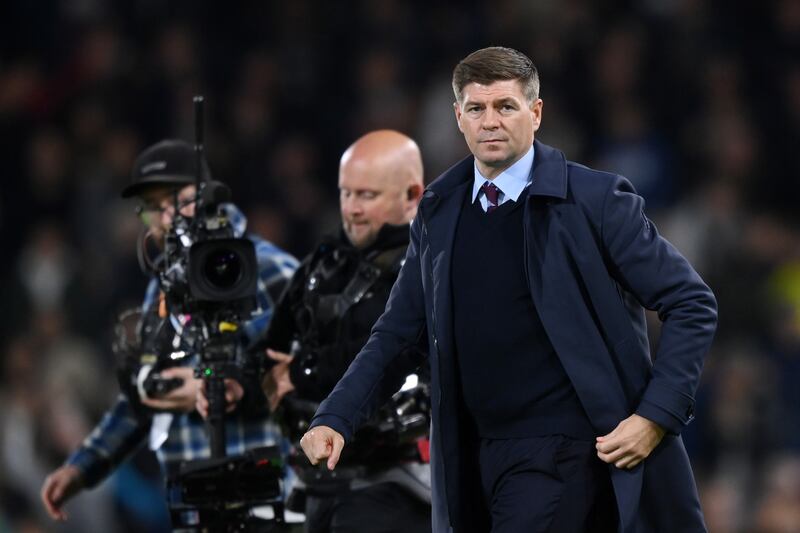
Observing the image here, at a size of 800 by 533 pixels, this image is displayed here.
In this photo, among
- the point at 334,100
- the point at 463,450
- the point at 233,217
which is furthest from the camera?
the point at 334,100

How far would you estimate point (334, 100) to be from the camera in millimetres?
9531

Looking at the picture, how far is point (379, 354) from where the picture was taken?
3.81m

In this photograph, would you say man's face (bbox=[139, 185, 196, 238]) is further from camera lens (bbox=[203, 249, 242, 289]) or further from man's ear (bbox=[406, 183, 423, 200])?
man's ear (bbox=[406, 183, 423, 200])

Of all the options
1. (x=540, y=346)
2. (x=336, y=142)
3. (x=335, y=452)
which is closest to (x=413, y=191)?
(x=540, y=346)

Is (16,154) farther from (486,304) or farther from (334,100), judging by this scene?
(486,304)

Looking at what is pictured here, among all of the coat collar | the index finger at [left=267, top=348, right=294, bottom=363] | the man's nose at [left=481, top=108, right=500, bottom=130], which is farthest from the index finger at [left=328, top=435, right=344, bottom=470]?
the index finger at [left=267, top=348, right=294, bottom=363]

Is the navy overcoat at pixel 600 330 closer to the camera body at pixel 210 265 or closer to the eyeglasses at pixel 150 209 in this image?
the camera body at pixel 210 265

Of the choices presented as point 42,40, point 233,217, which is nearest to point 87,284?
point 42,40

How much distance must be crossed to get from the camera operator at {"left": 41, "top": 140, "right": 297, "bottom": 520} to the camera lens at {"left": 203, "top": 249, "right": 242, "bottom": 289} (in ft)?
0.86

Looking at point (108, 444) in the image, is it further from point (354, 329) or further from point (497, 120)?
point (497, 120)

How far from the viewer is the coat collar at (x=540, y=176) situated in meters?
3.61

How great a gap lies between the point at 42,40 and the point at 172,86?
1.23m

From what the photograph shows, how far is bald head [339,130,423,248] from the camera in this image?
473 centimetres

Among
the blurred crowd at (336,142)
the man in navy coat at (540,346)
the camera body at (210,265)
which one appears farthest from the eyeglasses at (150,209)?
the blurred crowd at (336,142)
